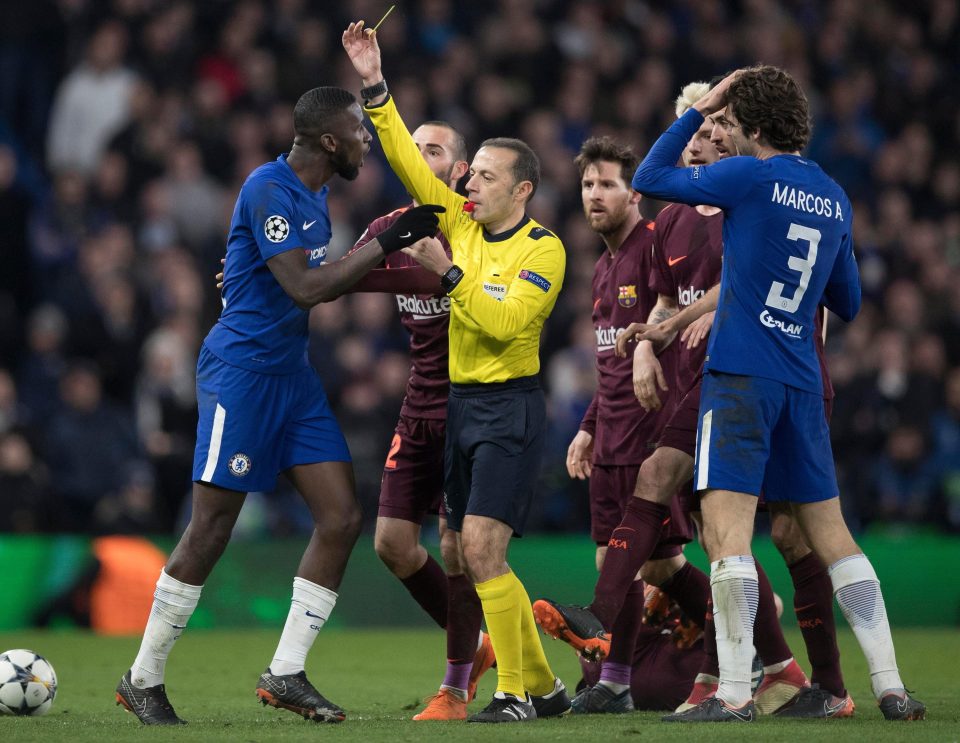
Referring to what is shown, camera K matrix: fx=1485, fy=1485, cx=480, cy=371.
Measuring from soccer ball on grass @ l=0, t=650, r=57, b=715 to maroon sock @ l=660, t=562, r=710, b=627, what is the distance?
2828 mm

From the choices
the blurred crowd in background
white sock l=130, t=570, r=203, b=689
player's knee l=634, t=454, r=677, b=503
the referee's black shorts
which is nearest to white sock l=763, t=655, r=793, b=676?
player's knee l=634, t=454, r=677, b=503

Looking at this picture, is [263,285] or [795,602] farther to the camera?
[795,602]

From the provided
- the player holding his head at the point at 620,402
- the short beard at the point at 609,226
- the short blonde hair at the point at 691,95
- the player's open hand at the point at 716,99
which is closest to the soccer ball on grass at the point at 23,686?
the player holding his head at the point at 620,402

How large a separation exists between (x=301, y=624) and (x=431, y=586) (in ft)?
3.40

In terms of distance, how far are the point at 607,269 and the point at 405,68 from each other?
26.7ft

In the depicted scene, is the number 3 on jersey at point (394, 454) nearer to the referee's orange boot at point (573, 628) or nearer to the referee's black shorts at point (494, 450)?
the referee's black shorts at point (494, 450)

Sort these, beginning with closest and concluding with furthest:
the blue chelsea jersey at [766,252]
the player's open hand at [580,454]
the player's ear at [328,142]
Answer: the blue chelsea jersey at [766,252]
the player's ear at [328,142]
the player's open hand at [580,454]

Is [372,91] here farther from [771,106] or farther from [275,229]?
[771,106]

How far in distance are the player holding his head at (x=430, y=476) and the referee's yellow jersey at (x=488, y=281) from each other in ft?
0.82

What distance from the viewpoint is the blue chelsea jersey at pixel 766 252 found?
5688mm

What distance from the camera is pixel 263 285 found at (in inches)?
247

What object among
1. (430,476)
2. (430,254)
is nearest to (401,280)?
(430,254)

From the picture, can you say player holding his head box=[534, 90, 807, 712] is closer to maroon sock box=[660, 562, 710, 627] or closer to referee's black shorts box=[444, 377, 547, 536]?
maroon sock box=[660, 562, 710, 627]

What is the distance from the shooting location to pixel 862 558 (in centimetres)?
585
